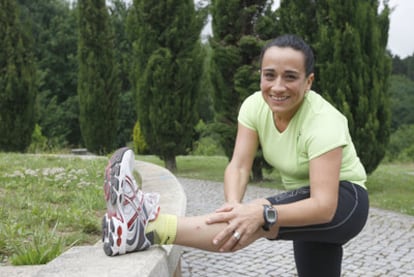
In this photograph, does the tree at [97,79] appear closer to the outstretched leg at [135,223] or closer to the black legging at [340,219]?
the outstretched leg at [135,223]

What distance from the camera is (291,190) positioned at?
1981 mm

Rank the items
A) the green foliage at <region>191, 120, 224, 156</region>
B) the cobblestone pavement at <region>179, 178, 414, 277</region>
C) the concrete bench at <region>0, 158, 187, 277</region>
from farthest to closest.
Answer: the green foliage at <region>191, 120, 224, 156</region> → the cobblestone pavement at <region>179, 178, 414, 277</region> → the concrete bench at <region>0, 158, 187, 277</region>

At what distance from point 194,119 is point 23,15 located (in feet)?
56.7

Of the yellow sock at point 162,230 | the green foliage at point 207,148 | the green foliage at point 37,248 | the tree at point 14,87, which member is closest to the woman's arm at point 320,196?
the yellow sock at point 162,230

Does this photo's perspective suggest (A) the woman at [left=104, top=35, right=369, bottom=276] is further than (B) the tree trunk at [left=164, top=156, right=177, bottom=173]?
No

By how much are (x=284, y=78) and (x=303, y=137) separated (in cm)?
25

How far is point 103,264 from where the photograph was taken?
1773 millimetres

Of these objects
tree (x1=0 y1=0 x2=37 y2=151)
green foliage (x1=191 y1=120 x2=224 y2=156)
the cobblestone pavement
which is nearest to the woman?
the cobblestone pavement

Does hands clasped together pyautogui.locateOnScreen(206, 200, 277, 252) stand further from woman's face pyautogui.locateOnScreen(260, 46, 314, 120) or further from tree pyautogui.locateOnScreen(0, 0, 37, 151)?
tree pyautogui.locateOnScreen(0, 0, 37, 151)

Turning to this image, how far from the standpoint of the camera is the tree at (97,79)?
15.7 meters

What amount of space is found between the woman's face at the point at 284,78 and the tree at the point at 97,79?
1432 cm

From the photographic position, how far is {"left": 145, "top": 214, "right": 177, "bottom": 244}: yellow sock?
1896mm

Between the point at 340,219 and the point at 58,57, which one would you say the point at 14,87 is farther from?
the point at 340,219

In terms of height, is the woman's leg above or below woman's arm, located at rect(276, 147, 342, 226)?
below
